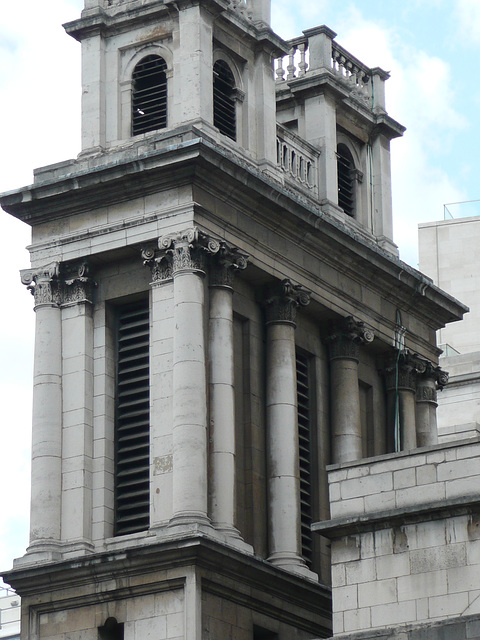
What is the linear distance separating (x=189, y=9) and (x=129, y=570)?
604 inches

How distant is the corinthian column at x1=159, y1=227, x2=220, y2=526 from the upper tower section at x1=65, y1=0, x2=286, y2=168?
4010 mm

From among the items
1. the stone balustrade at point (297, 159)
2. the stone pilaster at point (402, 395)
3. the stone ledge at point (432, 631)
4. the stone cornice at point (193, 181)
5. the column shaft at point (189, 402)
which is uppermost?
the stone balustrade at point (297, 159)

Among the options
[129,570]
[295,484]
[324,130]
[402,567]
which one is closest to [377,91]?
[324,130]

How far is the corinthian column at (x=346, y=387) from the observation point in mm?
61125

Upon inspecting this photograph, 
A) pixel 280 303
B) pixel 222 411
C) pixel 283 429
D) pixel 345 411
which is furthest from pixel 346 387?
pixel 222 411

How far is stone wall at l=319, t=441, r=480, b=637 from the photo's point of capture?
146 ft

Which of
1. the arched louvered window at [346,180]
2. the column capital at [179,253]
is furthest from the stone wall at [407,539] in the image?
the arched louvered window at [346,180]

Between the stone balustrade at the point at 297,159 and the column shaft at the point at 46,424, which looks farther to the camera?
the stone balustrade at the point at 297,159

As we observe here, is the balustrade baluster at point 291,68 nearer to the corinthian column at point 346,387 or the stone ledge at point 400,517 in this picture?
the corinthian column at point 346,387

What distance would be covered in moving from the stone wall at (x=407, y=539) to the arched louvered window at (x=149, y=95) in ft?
51.4

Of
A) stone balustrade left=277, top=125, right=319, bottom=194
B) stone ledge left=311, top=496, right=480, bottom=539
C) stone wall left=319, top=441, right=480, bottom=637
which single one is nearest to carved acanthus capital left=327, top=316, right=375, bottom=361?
stone balustrade left=277, top=125, right=319, bottom=194

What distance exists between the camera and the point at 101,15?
2381 inches

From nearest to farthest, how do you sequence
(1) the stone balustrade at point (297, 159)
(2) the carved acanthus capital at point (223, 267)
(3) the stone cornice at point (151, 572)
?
(3) the stone cornice at point (151, 572)
(2) the carved acanthus capital at point (223, 267)
(1) the stone balustrade at point (297, 159)

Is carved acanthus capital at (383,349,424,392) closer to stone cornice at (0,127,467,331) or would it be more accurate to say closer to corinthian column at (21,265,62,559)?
stone cornice at (0,127,467,331)
